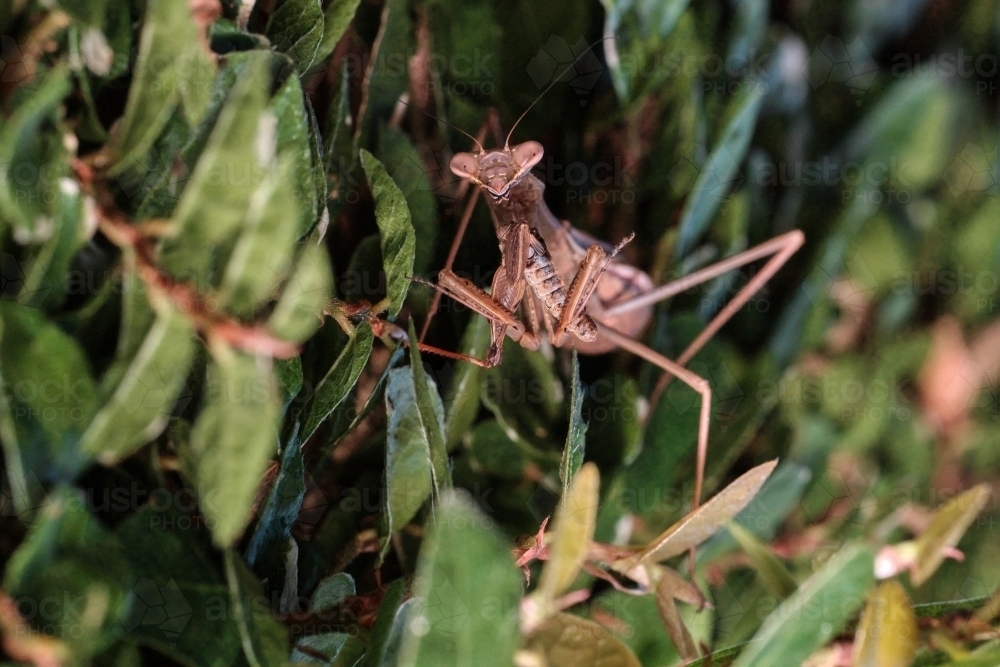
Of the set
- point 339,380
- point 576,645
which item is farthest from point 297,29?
point 576,645

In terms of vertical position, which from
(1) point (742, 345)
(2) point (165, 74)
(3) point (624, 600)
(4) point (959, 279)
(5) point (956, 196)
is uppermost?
(2) point (165, 74)

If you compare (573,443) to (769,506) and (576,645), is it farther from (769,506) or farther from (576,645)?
(769,506)

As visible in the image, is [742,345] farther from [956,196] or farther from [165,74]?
[165,74]

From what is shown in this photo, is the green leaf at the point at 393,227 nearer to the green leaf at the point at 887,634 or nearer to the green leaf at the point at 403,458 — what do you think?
the green leaf at the point at 403,458

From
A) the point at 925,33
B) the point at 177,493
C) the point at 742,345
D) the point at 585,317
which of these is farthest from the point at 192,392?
the point at 925,33

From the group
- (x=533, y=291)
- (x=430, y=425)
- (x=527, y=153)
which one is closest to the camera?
(x=430, y=425)

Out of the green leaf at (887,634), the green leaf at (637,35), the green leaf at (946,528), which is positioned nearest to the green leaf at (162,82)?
the green leaf at (637,35)

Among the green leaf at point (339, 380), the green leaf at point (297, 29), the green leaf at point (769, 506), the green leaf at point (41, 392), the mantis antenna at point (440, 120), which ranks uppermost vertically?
the green leaf at point (297, 29)
